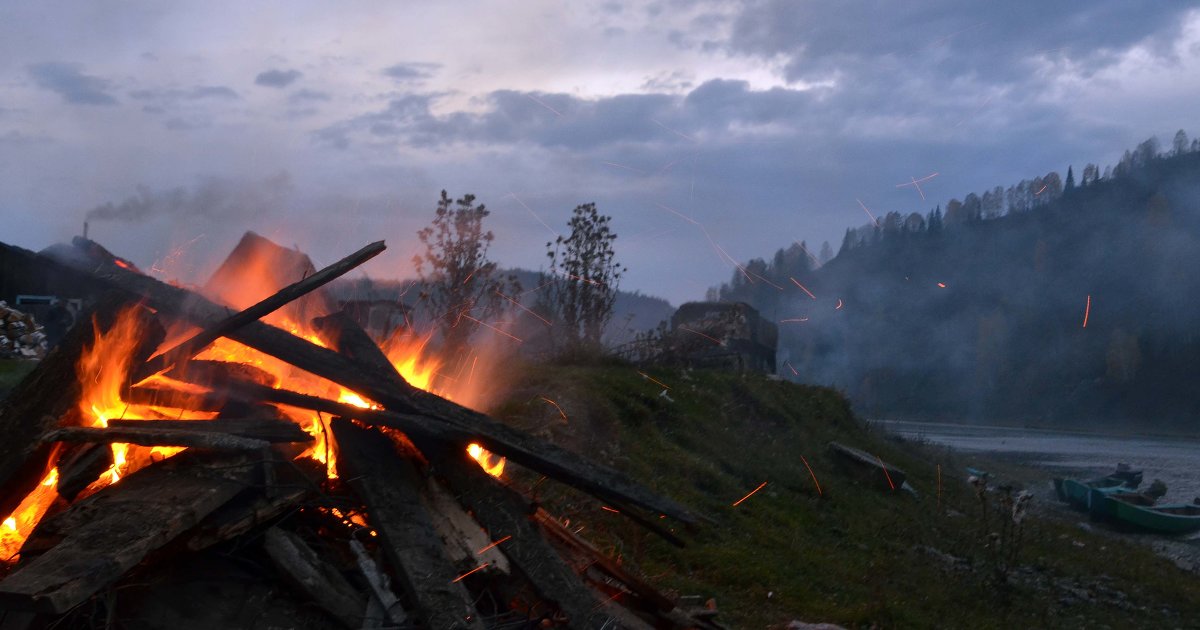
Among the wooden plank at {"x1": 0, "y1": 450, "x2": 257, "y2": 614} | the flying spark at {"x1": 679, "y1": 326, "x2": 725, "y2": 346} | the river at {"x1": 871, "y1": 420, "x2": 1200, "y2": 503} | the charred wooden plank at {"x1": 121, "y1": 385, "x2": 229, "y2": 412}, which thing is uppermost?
the flying spark at {"x1": 679, "y1": 326, "x2": 725, "y2": 346}

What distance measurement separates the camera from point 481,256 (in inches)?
582

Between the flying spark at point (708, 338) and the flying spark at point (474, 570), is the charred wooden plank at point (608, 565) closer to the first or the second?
the flying spark at point (474, 570)

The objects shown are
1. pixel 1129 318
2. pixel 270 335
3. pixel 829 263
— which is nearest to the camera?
pixel 270 335

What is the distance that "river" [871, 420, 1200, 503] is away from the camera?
26.5 metres

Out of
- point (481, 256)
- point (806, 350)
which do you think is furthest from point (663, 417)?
point (806, 350)

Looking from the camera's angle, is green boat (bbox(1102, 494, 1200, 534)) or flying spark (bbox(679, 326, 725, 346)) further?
flying spark (bbox(679, 326, 725, 346))

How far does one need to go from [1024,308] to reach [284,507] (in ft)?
224

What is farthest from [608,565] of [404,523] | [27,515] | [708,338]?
[708,338]

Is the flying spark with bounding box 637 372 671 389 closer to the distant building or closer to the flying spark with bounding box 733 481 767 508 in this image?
the flying spark with bounding box 733 481 767 508

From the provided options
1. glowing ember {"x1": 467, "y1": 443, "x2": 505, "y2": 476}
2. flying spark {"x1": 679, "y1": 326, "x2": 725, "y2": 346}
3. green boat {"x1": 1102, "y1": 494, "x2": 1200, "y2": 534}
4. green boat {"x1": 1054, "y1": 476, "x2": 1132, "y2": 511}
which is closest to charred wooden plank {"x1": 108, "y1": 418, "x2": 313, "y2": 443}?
glowing ember {"x1": 467, "y1": 443, "x2": 505, "y2": 476}

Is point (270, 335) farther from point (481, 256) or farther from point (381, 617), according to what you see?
point (481, 256)

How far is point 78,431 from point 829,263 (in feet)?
227

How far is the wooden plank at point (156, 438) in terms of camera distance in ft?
14.4

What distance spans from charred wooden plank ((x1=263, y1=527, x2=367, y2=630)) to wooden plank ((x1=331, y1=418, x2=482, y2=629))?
254 mm
